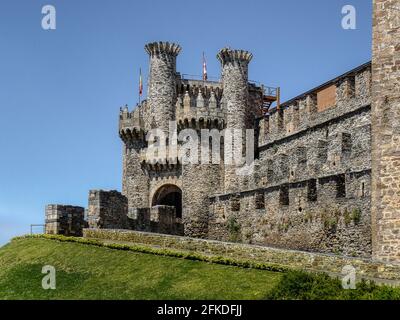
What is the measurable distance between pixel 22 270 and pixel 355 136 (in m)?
19.4

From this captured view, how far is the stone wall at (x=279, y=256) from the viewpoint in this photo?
2991 centimetres

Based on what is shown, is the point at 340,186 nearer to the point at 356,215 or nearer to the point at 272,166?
the point at 356,215

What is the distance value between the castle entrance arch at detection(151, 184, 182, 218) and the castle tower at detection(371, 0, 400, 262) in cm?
3200

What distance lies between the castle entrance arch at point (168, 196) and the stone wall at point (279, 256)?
20.6 metres

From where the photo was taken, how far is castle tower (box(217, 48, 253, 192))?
60844 millimetres

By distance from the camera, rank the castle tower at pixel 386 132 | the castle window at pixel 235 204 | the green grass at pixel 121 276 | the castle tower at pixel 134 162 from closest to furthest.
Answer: the green grass at pixel 121 276 < the castle tower at pixel 386 132 < the castle window at pixel 235 204 < the castle tower at pixel 134 162

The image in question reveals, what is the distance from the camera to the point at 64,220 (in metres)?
45.8

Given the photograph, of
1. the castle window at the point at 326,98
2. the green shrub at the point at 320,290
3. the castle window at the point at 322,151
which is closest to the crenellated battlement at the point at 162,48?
the castle window at the point at 326,98

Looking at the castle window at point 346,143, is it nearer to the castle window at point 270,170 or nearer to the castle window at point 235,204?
the castle window at point 270,170

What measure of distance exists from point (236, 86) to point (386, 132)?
30.3m

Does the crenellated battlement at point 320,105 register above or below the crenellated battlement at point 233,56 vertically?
below

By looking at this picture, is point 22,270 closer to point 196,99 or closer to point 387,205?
point 387,205

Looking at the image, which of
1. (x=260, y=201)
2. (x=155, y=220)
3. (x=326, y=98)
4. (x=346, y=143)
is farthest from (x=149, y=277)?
(x=326, y=98)

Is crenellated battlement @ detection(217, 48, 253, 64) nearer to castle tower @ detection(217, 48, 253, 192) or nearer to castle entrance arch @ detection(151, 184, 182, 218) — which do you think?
castle tower @ detection(217, 48, 253, 192)
